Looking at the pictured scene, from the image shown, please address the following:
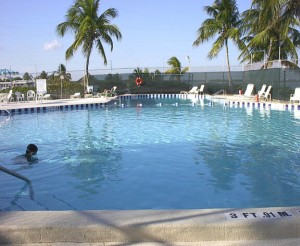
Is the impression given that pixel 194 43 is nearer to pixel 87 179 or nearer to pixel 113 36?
pixel 113 36

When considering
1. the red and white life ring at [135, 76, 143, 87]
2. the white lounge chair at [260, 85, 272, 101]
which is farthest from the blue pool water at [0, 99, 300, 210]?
the red and white life ring at [135, 76, 143, 87]

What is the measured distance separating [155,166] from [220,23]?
19.0m

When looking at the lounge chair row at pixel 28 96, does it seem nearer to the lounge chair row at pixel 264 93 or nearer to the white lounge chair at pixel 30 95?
the white lounge chair at pixel 30 95

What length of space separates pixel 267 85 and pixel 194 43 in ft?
28.5

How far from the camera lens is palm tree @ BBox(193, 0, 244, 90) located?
910 inches

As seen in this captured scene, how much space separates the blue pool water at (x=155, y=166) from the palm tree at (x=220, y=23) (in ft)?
44.4

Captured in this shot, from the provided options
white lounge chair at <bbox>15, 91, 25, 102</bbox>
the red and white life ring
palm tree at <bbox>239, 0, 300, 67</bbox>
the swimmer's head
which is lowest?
the swimmer's head

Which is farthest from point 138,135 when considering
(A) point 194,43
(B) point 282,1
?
(A) point 194,43

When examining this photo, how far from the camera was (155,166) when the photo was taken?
245 inches

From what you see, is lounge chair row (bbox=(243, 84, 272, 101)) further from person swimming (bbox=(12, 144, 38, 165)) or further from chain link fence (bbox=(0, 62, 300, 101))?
person swimming (bbox=(12, 144, 38, 165))

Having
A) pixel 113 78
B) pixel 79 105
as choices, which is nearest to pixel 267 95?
pixel 79 105

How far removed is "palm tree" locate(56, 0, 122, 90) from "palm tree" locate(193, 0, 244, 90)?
236 inches

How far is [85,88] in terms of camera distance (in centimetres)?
2342

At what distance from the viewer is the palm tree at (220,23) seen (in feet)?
75.8
